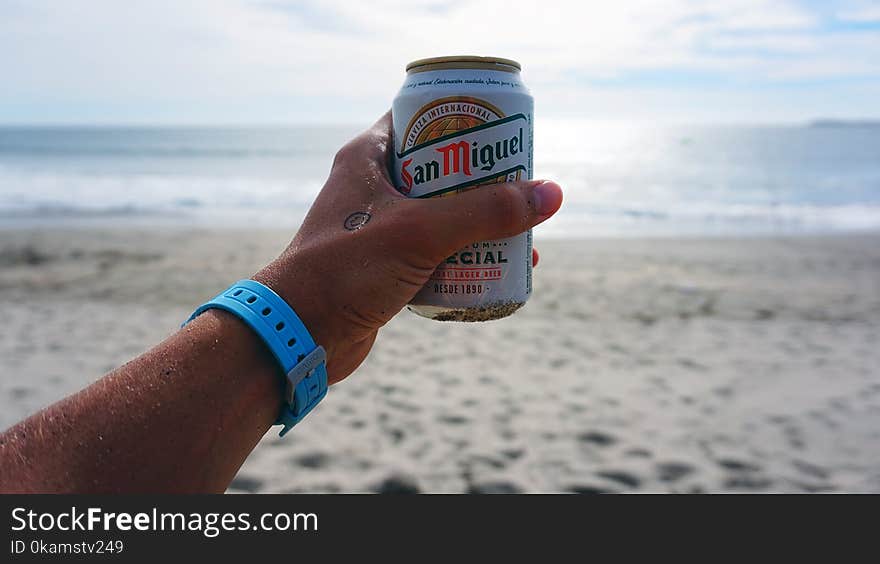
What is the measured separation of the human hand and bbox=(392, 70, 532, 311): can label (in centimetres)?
4

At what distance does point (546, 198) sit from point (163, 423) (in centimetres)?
95

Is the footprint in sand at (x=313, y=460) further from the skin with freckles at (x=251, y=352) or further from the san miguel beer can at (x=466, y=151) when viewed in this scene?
the san miguel beer can at (x=466, y=151)

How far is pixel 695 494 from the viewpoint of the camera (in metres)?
3.28

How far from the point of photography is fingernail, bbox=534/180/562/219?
1.64m

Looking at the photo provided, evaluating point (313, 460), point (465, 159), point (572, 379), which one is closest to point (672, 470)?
point (572, 379)

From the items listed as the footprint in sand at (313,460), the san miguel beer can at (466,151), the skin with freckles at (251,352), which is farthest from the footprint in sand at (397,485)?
the san miguel beer can at (466,151)

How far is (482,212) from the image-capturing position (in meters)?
1.59

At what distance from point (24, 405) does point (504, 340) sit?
10.6 ft

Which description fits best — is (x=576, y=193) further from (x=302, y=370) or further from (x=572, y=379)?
(x=302, y=370)

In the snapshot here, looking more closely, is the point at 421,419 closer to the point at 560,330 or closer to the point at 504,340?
the point at 504,340

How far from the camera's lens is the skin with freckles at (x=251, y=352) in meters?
1.23

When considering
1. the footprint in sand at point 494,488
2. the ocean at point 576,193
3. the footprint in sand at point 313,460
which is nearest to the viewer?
the footprint in sand at point 494,488

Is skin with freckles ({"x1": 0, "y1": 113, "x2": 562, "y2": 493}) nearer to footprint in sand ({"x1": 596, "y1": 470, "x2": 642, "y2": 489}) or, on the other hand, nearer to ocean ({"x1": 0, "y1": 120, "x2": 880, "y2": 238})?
footprint in sand ({"x1": 596, "y1": 470, "x2": 642, "y2": 489})

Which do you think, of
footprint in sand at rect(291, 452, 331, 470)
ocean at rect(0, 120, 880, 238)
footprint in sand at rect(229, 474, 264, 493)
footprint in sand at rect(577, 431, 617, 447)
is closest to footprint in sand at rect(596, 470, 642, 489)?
footprint in sand at rect(577, 431, 617, 447)
